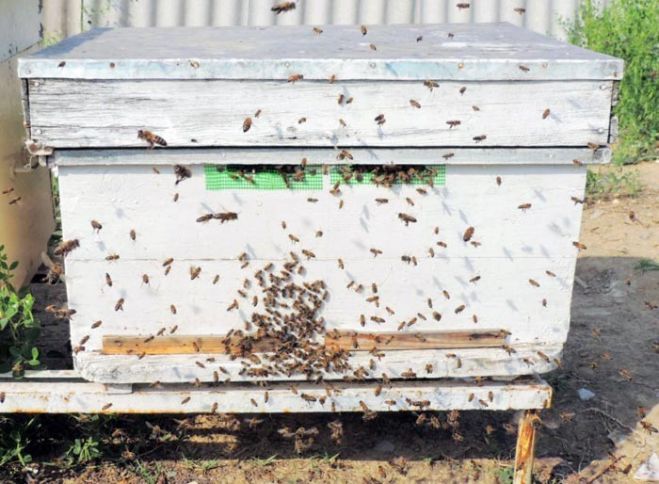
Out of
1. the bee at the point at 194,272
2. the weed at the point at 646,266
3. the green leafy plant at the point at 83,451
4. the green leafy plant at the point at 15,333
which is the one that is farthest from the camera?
the weed at the point at 646,266

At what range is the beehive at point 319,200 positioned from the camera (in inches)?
109

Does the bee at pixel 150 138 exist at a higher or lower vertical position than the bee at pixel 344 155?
higher

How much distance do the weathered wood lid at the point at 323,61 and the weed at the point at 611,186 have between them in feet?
12.6

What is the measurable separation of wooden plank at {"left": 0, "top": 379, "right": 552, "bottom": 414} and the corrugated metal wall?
6164 mm

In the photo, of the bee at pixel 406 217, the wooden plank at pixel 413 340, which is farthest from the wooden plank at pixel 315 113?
the wooden plank at pixel 413 340

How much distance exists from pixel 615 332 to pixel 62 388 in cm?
302

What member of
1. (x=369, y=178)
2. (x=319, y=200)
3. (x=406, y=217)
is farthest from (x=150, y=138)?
(x=406, y=217)

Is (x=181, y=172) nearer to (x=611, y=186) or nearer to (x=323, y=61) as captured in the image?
(x=323, y=61)

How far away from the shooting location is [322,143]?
281 cm

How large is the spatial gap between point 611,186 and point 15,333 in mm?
4855

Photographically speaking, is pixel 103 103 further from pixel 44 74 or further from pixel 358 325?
pixel 358 325

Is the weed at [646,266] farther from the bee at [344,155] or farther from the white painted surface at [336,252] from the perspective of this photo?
the bee at [344,155]

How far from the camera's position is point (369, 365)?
307 cm

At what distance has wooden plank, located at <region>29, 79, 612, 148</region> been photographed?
9.03ft
